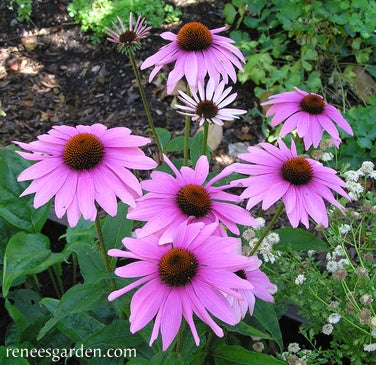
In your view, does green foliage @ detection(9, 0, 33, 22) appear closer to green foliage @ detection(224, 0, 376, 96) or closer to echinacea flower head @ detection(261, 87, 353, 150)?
green foliage @ detection(224, 0, 376, 96)

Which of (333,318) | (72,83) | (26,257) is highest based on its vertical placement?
(333,318)

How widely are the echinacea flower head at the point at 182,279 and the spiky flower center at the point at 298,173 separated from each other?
0.66 ft

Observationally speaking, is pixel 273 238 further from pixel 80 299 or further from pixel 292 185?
pixel 80 299

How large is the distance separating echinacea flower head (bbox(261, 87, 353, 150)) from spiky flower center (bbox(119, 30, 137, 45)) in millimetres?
446

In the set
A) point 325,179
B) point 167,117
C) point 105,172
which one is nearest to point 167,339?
point 105,172

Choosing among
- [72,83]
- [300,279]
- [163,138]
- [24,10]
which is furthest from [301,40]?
[300,279]

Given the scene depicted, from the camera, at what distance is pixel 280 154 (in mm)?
968

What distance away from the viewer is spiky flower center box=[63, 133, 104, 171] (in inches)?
34.8

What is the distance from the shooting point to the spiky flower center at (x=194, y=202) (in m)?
0.86

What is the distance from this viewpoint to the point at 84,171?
2.90ft

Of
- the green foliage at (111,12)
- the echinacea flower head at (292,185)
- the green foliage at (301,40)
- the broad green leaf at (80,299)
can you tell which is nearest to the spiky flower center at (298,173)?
the echinacea flower head at (292,185)

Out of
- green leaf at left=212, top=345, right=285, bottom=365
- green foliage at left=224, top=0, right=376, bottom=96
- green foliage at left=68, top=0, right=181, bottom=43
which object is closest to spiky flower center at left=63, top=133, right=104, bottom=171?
green leaf at left=212, top=345, right=285, bottom=365

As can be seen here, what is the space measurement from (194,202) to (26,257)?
0.73m

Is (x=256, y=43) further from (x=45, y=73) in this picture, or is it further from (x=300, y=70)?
(x=45, y=73)
